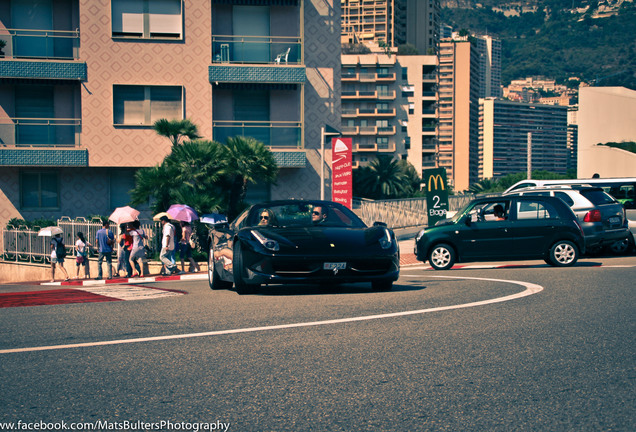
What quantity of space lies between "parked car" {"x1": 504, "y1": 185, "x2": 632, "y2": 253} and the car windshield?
859cm

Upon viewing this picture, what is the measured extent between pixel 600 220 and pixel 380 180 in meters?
58.6

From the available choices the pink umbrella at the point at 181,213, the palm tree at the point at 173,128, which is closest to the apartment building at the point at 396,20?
the palm tree at the point at 173,128

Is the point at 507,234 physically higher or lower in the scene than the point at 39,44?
lower

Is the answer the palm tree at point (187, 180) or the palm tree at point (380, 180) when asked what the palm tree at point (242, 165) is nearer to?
the palm tree at point (187, 180)

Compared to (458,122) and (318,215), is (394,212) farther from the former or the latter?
(458,122)

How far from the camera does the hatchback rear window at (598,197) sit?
18812 millimetres

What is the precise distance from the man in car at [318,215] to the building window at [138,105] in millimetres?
21326

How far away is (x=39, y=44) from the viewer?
3161cm

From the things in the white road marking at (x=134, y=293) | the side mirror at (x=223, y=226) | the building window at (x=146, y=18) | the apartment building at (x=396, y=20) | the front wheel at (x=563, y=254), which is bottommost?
the white road marking at (x=134, y=293)

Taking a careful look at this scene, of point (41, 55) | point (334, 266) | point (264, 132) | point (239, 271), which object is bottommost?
point (239, 271)

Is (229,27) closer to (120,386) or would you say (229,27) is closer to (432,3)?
(120,386)

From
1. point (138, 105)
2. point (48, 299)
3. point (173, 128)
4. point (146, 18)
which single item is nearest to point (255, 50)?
point (146, 18)

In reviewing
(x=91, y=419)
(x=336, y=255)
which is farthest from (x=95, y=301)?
(x=91, y=419)

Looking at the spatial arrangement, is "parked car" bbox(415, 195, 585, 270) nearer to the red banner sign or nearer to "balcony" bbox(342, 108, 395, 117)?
the red banner sign
